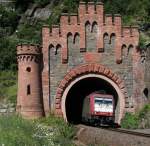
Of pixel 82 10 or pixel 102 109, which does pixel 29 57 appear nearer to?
pixel 82 10

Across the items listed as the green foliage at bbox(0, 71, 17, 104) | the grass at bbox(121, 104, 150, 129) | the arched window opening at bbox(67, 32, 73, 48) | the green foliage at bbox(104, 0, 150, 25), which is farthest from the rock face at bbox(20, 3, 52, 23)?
the grass at bbox(121, 104, 150, 129)

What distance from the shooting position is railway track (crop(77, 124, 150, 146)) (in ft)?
77.4

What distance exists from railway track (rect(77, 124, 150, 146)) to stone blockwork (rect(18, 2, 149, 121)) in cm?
706

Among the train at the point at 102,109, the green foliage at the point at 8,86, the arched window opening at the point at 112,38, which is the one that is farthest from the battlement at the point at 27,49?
the arched window opening at the point at 112,38

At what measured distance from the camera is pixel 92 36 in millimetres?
39875

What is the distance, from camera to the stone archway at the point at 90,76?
39.2m

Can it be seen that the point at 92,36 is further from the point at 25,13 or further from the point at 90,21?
the point at 25,13

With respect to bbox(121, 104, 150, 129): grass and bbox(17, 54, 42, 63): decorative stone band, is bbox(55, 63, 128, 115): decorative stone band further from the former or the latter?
bbox(17, 54, 42, 63): decorative stone band

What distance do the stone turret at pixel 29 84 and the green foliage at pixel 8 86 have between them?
2.15 metres

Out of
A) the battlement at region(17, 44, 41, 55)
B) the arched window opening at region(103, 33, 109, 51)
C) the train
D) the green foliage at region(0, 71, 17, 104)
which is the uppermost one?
the arched window opening at region(103, 33, 109, 51)

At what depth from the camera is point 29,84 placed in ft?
126

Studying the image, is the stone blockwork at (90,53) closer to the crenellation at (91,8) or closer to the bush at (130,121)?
the crenellation at (91,8)

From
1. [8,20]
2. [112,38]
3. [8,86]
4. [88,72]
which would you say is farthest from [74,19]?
[8,20]

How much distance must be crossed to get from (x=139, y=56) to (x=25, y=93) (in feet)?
30.1
